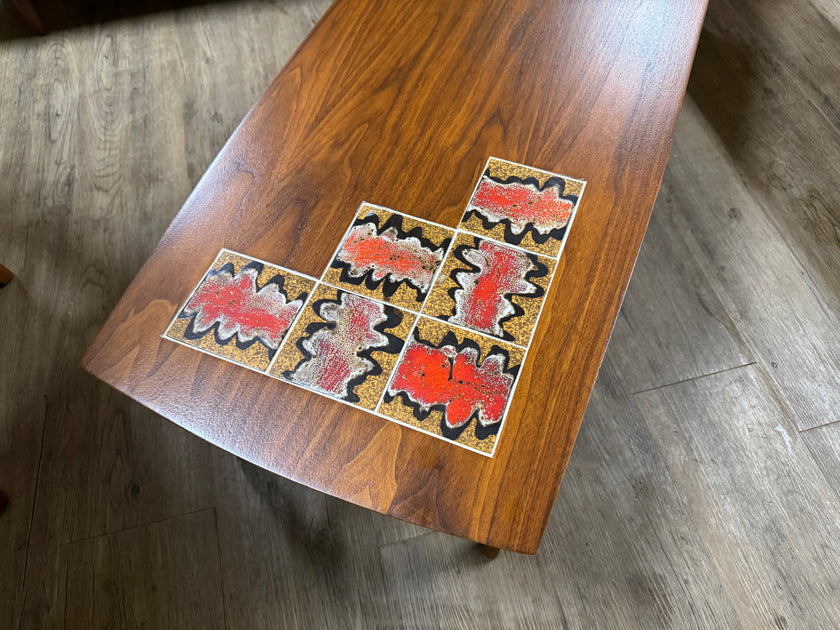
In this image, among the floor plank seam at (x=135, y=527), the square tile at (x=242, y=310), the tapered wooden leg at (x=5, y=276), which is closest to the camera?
the square tile at (x=242, y=310)

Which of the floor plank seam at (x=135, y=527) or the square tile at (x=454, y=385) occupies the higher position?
the square tile at (x=454, y=385)

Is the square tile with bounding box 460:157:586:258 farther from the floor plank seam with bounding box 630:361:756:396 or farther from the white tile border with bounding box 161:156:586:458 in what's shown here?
the floor plank seam with bounding box 630:361:756:396

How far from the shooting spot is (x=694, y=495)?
1260 mm

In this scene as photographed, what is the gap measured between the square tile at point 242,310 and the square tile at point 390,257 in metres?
0.07

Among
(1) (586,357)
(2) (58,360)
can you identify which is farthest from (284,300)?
(2) (58,360)

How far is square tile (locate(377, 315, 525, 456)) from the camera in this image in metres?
0.81

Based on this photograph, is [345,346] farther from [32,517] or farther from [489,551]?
[32,517]

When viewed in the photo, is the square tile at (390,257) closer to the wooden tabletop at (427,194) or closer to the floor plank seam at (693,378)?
the wooden tabletop at (427,194)

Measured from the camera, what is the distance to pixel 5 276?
1.64 metres

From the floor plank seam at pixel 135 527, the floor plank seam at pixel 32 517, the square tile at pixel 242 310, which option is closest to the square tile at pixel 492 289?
the square tile at pixel 242 310

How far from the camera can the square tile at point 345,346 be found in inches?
33.7

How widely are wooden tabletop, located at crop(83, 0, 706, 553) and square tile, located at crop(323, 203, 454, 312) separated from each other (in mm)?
31

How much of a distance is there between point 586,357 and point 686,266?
33.1 inches

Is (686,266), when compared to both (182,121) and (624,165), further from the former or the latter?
(182,121)
